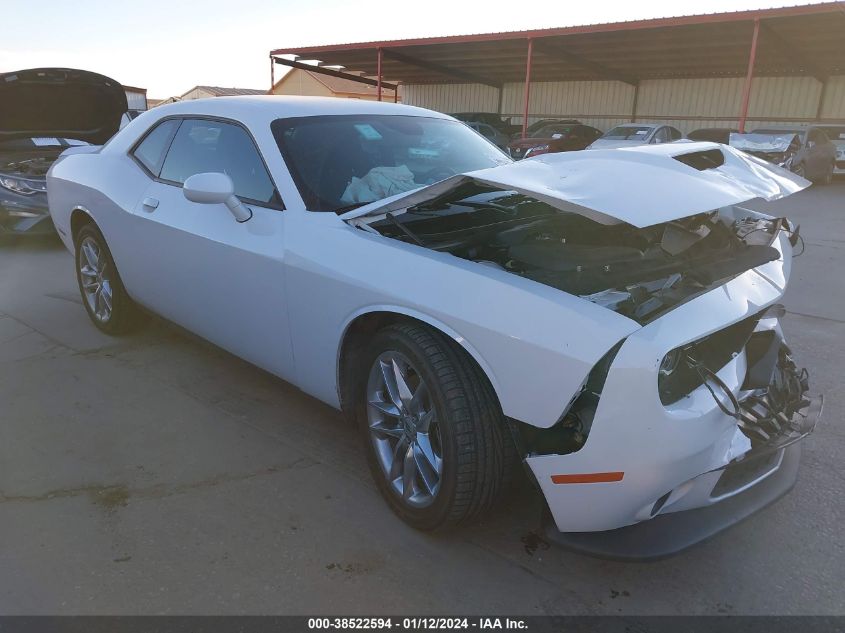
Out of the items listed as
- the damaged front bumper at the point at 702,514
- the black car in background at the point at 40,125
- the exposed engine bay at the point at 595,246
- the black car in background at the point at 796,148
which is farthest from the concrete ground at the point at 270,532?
the black car in background at the point at 796,148

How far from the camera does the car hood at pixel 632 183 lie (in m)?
2.13

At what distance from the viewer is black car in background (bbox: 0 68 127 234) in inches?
276

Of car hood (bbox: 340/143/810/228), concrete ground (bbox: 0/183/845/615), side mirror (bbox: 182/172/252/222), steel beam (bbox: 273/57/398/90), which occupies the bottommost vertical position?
concrete ground (bbox: 0/183/845/615)

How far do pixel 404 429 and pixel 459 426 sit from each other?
378mm

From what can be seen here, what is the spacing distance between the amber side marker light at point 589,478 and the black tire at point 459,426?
0.26m

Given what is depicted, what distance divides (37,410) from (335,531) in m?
1.99

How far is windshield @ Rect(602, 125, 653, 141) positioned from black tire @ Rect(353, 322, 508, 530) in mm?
16317

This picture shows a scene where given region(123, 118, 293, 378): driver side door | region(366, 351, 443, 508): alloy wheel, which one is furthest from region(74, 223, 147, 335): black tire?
region(366, 351, 443, 508): alloy wheel

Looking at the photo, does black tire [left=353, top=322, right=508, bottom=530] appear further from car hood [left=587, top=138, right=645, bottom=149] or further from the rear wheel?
the rear wheel

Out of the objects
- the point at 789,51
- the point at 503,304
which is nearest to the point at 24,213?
the point at 503,304

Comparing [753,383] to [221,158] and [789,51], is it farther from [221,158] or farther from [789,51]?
[789,51]

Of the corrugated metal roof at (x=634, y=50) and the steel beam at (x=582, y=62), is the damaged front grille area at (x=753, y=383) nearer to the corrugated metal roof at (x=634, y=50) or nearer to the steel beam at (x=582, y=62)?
the corrugated metal roof at (x=634, y=50)

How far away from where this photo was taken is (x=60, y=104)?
7457 millimetres

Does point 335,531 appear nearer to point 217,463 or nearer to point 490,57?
point 217,463
